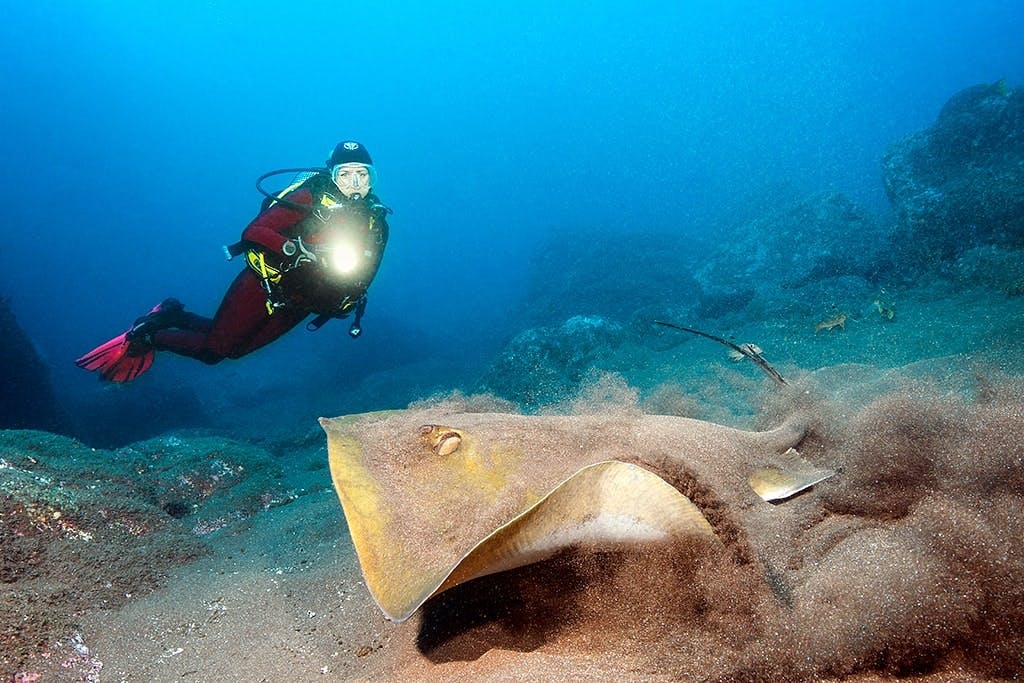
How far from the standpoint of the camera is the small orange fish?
8952 mm

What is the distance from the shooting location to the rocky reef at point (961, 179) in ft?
33.6

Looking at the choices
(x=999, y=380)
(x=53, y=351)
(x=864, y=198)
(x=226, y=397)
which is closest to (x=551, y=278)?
(x=226, y=397)

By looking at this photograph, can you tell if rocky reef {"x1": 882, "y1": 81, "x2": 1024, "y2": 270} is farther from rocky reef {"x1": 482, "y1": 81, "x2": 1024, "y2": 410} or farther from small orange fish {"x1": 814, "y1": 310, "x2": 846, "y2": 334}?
small orange fish {"x1": 814, "y1": 310, "x2": 846, "y2": 334}

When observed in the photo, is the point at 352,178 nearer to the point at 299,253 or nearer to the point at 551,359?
the point at 299,253

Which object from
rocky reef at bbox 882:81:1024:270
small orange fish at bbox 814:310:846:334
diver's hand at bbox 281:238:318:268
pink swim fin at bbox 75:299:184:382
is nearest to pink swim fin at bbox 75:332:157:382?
pink swim fin at bbox 75:299:184:382

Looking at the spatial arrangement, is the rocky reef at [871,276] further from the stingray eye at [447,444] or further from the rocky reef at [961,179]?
the stingray eye at [447,444]

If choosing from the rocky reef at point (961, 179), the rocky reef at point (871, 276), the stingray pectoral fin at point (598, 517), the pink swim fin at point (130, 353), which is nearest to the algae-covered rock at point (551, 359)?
the rocky reef at point (871, 276)

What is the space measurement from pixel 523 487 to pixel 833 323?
927 centimetres

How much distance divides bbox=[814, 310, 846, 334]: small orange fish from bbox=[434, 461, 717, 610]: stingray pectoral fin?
902cm

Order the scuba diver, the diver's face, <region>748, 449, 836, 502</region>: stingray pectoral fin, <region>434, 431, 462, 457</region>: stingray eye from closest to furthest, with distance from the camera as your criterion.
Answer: <region>434, 431, 462, 457</region>: stingray eye → <region>748, 449, 836, 502</region>: stingray pectoral fin → the scuba diver → the diver's face

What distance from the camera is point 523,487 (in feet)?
6.85

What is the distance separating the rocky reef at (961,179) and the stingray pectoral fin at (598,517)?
1215cm

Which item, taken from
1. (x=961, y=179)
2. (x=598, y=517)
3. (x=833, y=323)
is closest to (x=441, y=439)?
(x=598, y=517)

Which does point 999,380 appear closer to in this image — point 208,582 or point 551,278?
point 208,582
